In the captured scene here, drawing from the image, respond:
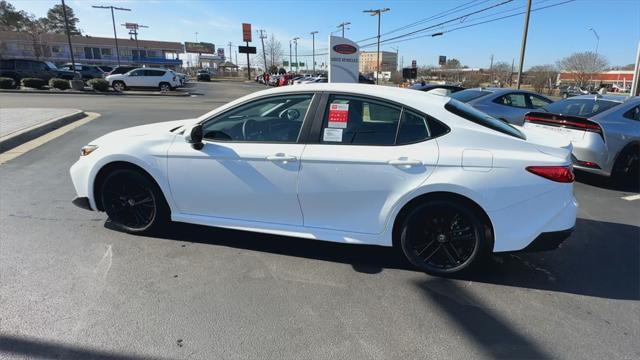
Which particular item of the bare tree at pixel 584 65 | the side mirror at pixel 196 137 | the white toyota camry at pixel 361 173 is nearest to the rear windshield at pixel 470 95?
the white toyota camry at pixel 361 173

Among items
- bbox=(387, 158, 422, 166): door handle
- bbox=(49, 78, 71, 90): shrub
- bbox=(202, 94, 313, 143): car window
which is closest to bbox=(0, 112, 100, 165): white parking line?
bbox=(202, 94, 313, 143): car window

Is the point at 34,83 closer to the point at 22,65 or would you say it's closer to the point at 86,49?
the point at 22,65

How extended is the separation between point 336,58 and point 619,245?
8.67m

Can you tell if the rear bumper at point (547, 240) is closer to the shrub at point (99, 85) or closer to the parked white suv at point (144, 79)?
the shrub at point (99, 85)

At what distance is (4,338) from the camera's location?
2424 millimetres

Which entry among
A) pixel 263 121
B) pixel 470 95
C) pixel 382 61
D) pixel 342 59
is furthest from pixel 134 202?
pixel 382 61

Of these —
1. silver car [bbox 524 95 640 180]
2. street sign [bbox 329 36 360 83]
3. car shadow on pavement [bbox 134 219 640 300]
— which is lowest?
car shadow on pavement [bbox 134 219 640 300]

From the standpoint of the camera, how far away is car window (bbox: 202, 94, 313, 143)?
344 cm

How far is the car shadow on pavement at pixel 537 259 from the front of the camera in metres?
3.23

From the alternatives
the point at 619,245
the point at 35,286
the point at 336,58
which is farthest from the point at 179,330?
the point at 336,58

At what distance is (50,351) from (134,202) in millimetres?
1781

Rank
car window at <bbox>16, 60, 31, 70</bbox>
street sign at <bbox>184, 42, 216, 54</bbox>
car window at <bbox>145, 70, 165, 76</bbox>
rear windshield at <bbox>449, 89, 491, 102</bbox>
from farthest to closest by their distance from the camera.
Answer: street sign at <bbox>184, 42, 216, 54</bbox>
car window at <bbox>145, 70, 165, 76</bbox>
car window at <bbox>16, 60, 31, 70</bbox>
rear windshield at <bbox>449, 89, 491, 102</bbox>

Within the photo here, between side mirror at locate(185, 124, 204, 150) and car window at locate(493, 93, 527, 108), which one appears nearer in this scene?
side mirror at locate(185, 124, 204, 150)

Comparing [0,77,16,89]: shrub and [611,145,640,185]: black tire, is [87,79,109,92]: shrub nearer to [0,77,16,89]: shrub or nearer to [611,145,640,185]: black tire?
[0,77,16,89]: shrub
